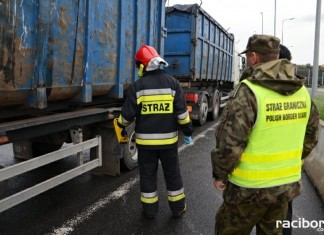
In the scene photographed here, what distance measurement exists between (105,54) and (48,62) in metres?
1.06

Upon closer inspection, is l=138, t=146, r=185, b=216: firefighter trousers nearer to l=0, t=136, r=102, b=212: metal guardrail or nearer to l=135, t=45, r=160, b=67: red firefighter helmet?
l=0, t=136, r=102, b=212: metal guardrail

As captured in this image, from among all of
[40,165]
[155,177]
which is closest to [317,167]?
[155,177]

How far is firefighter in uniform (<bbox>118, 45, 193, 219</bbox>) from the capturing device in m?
3.60

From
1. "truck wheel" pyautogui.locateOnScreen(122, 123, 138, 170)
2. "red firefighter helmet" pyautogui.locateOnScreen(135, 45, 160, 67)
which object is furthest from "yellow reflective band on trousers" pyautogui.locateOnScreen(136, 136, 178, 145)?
"truck wheel" pyautogui.locateOnScreen(122, 123, 138, 170)

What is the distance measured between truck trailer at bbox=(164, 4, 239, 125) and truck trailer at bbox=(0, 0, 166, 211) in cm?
309

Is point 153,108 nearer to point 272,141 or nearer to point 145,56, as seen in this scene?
point 145,56

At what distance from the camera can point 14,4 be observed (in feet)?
9.35

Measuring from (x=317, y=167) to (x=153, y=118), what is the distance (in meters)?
2.80

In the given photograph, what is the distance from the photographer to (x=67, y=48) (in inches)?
140

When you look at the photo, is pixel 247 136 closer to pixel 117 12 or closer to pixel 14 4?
pixel 14 4

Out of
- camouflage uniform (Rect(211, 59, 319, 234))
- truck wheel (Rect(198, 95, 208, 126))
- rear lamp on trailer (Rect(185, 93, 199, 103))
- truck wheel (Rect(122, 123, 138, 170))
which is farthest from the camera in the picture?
truck wheel (Rect(198, 95, 208, 126))

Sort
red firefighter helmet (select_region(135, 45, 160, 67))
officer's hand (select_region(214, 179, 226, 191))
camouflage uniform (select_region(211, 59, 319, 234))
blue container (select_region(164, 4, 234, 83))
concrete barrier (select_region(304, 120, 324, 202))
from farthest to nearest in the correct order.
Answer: blue container (select_region(164, 4, 234, 83)) < concrete barrier (select_region(304, 120, 324, 202)) < red firefighter helmet (select_region(135, 45, 160, 67)) < officer's hand (select_region(214, 179, 226, 191)) < camouflage uniform (select_region(211, 59, 319, 234))

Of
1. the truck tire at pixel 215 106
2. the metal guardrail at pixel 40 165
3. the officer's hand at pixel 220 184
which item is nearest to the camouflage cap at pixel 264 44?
the officer's hand at pixel 220 184

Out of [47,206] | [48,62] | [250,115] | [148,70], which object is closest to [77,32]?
[48,62]
